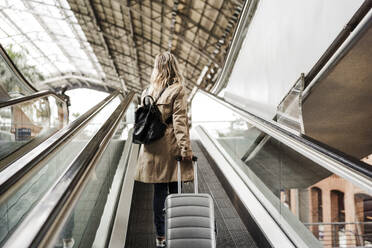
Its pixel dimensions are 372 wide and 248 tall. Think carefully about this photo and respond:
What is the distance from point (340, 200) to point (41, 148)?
2111 millimetres

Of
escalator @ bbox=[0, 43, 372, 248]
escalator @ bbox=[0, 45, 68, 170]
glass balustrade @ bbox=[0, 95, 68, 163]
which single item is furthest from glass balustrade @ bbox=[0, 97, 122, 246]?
glass balustrade @ bbox=[0, 95, 68, 163]

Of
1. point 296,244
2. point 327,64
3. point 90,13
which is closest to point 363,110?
point 327,64

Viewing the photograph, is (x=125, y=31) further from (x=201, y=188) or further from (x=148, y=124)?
(x=148, y=124)

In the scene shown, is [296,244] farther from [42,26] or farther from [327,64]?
[42,26]

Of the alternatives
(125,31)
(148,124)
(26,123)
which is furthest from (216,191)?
(125,31)

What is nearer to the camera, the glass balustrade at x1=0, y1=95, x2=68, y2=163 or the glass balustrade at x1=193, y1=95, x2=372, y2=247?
the glass balustrade at x1=193, y1=95, x2=372, y2=247

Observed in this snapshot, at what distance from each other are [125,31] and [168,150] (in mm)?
16630

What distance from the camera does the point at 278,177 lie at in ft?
9.16

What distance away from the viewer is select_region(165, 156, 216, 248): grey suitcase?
7.73 feet

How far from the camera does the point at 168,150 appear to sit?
9.24 feet

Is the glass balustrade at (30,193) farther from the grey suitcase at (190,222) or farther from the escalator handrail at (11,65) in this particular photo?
the escalator handrail at (11,65)

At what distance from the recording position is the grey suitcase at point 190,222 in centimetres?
236

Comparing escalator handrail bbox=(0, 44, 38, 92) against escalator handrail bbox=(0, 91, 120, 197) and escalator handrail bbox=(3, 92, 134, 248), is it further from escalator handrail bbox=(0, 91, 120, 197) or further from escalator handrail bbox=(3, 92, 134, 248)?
escalator handrail bbox=(3, 92, 134, 248)

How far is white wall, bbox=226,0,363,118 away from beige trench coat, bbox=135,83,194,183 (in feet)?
4.69
